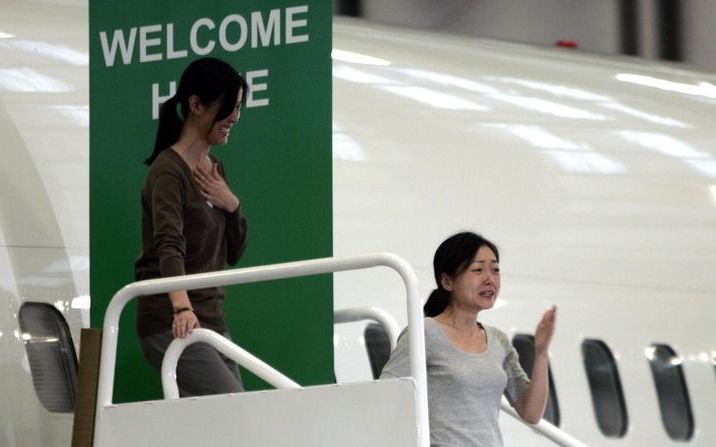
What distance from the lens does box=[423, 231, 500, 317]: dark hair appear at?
4827 millimetres

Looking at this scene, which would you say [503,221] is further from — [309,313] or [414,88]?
[309,313]

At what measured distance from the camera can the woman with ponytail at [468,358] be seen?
14.9 ft

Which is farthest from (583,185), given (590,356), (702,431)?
(702,431)

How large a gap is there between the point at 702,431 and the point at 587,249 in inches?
49.3

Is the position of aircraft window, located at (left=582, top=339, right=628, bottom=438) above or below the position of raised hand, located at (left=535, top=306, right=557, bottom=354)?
below

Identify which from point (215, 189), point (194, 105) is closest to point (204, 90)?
point (194, 105)

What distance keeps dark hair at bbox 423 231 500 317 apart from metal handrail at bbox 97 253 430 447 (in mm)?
378

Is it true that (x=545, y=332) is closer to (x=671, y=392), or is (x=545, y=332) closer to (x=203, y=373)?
(x=203, y=373)

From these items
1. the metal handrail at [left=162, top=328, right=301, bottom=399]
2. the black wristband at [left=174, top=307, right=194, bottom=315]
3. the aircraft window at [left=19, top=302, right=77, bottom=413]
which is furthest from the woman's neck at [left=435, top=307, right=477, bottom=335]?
the aircraft window at [left=19, top=302, right=77, bottom=413]

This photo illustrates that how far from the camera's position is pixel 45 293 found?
248 inches

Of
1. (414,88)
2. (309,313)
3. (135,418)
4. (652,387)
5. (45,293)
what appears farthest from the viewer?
(652,387)

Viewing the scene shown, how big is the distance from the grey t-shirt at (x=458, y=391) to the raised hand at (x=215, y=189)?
997 mm

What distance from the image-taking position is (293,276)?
4.51 meters

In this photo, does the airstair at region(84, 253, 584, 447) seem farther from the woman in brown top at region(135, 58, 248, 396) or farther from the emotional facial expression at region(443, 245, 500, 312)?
the emotional facial expression at region(443, 245, 500, 312)
